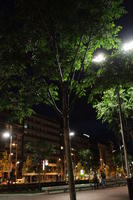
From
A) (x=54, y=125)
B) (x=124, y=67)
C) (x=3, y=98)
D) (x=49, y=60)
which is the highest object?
(x=54, y=125)

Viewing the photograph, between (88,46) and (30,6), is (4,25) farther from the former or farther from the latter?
(88,46)

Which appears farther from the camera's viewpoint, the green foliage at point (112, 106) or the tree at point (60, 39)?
the green foliage at point (112, 106)

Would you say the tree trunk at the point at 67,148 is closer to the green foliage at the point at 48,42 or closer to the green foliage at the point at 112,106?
the green foliage at the point at 48,42

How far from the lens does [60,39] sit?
29.8ft

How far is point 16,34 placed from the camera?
865cm

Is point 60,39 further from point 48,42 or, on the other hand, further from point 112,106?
point 112,106

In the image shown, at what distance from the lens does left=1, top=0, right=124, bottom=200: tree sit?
27.2 feet

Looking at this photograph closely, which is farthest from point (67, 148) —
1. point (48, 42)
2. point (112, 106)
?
point (112, 106)

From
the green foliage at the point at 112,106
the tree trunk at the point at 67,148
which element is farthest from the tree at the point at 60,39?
the green foliage at the point at 112,106

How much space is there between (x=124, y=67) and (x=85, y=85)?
168 centimetres

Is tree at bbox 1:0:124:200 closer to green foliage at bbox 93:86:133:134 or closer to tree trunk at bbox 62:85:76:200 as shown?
tree trunk at bbox 62:85:76:200

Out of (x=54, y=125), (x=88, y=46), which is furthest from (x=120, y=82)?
(x=54, y=125)

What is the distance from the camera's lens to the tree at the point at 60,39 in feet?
27.2

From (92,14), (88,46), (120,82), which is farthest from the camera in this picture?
(88,46)
